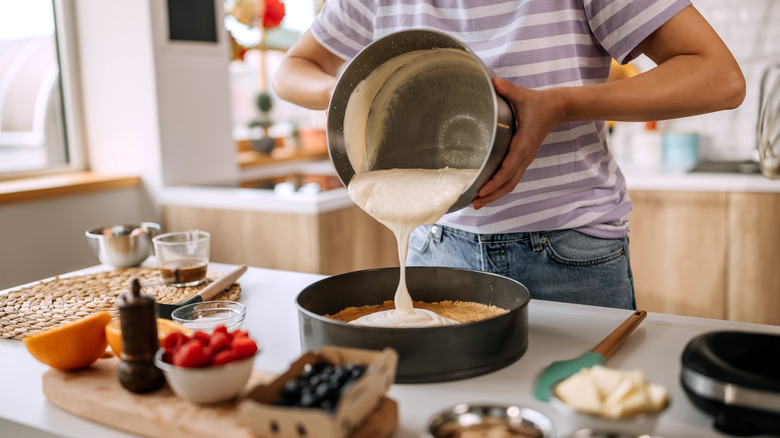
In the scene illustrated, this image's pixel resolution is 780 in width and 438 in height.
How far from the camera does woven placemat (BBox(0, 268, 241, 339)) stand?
125 cm

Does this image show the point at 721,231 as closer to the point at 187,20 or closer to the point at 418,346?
the point at 418,346

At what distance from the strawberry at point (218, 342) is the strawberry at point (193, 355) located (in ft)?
0.04

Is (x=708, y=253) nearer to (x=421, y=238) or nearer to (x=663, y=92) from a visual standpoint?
(x=421, y=238)

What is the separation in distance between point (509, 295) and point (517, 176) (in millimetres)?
231

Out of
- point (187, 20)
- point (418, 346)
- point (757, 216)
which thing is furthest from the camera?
point (187, 20)

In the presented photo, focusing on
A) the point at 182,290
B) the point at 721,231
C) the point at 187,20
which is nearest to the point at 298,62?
the point at 182,290

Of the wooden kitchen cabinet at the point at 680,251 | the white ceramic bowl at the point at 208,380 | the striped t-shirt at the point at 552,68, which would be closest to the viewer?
the white ceramic bowl at the point at 208,380

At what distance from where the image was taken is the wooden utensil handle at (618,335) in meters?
0.95

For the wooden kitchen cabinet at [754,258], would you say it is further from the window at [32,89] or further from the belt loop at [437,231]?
the window at [32,89]

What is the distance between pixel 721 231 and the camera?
2514 millimetres

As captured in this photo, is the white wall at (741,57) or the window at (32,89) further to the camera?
the white wall at (741,57)

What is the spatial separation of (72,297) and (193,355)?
733 mm

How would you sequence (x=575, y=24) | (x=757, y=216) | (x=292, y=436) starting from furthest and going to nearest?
1. (x=757, y=216)
2. (x=575, y=24)
3. (x=292, y=436)

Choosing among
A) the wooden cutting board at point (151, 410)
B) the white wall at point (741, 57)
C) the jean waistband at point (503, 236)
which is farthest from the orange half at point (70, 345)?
the white wall at point (741, 57)
